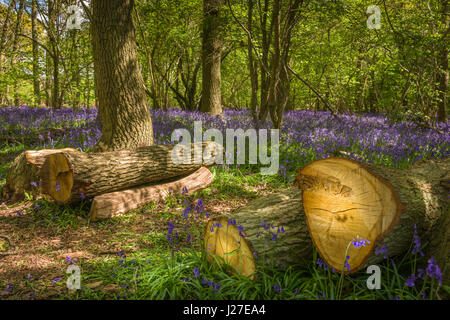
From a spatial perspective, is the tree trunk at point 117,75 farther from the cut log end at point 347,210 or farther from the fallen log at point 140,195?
the cut log end at point 347,210

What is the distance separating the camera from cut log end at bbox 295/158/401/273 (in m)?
1.95

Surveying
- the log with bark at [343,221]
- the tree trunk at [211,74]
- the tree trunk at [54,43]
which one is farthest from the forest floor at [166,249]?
the tree trunk at [211,74]

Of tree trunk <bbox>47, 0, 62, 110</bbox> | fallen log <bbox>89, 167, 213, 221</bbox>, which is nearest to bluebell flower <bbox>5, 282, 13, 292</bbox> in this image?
fallen log <bbox>89, 167, 213, 221</bbox>

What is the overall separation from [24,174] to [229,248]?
3439mm

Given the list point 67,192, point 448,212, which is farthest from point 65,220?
point 448,212

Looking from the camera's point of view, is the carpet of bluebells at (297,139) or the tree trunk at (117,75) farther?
the carpet of bluebells at (297,139)

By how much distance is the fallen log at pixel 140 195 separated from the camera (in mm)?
3719

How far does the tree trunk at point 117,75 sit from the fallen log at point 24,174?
0.97 m

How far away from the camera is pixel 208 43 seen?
32.7 ft

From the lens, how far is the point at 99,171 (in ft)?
12.4

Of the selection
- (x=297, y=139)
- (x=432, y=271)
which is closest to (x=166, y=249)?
(x=432, y=271)

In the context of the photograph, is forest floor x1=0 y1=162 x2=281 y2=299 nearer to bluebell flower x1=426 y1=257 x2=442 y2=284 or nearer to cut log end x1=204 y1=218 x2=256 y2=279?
cut log end x1=204 y1=218 x2=256 y2=279
